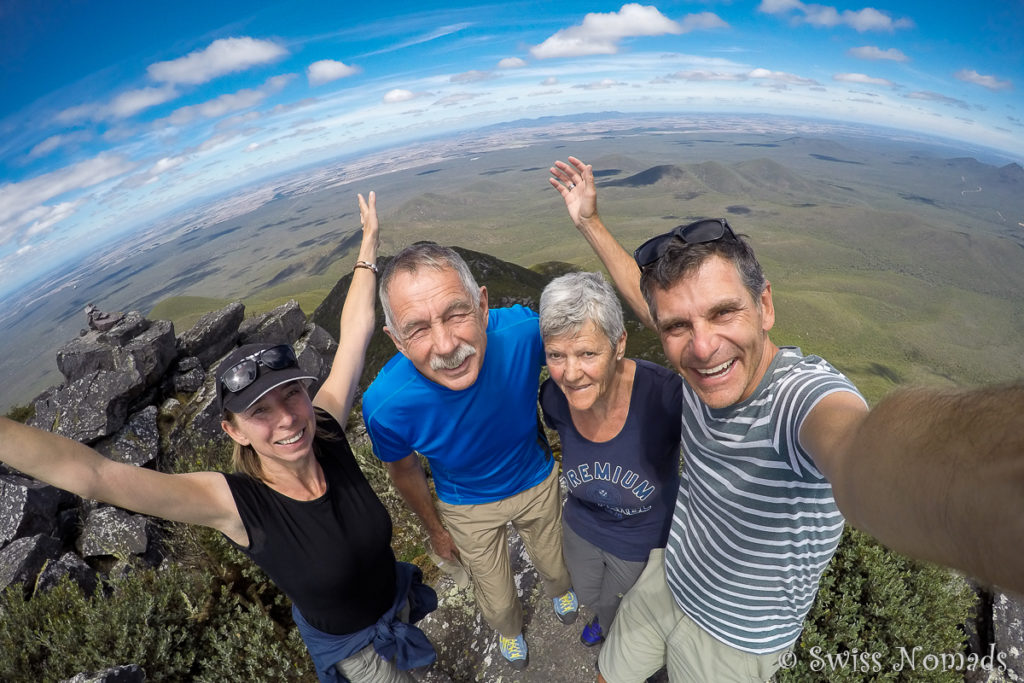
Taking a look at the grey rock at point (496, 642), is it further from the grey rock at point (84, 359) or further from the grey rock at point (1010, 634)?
the grey rock at point (84, 359)

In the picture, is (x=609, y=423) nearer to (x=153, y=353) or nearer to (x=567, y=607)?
(x=567, y=607)

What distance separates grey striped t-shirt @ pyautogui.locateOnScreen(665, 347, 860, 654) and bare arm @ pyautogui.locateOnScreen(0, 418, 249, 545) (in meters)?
2.87

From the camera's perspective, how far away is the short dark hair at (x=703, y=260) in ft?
7.73

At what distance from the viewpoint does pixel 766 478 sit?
2.20 metres

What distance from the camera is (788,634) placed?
265cm

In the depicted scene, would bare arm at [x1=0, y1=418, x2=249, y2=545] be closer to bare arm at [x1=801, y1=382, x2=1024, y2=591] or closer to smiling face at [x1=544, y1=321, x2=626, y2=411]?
smiling face at [x1=544, y1=321, x2=626, y2=411]

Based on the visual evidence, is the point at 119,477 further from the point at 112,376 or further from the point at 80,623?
the point at 112,376

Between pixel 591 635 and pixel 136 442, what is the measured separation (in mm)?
11192

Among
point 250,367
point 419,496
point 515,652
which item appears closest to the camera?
point 250,367

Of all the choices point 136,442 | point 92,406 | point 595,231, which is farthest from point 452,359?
point 92,406

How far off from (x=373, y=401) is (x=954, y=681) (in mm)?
5642

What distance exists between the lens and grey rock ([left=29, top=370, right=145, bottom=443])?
381 inches

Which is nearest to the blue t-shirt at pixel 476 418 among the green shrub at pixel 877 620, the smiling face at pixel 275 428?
the smiling face at pixel 275 428

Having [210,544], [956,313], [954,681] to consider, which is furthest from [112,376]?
[956,313]
